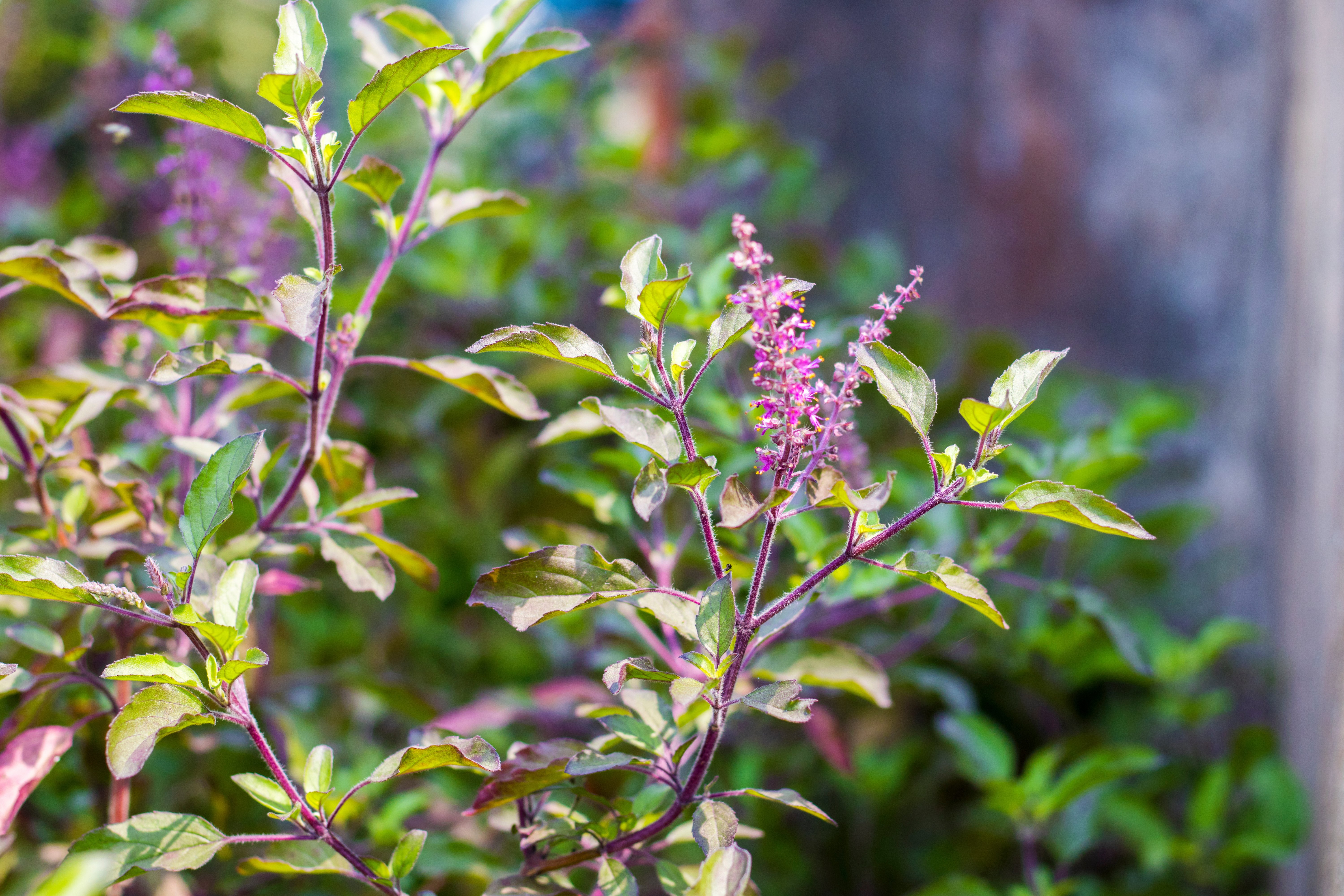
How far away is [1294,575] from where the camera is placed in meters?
1.70

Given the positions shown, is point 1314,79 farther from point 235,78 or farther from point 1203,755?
point 235,78

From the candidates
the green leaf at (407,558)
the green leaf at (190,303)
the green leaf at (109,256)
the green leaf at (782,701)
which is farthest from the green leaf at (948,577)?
the green leaf at (109,256)

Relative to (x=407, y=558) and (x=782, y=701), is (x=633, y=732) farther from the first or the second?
(x=407, y=558)

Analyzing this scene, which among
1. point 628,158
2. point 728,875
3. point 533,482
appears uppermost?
point 628,158

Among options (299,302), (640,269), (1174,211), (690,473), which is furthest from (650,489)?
(1174,211)

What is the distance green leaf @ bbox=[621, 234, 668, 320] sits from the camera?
2.19 ft

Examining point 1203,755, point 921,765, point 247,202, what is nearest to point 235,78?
point 247,202

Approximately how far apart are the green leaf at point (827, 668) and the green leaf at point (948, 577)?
0.22m

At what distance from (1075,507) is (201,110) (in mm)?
624

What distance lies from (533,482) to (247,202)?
0.63m

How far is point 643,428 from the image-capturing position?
65cm

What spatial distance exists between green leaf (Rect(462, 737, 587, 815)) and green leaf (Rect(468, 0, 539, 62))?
59 cm

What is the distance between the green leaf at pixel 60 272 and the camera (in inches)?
29.7

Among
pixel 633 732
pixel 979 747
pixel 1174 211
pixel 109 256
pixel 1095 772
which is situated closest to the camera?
pixel 633 732
